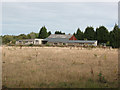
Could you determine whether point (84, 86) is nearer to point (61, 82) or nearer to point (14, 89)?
point (61, 82)

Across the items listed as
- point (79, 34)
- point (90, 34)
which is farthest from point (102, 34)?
point (79, 34)

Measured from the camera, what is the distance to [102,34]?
6244cm

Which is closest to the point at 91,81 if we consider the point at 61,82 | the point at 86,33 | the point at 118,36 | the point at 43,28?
the point at 61,82

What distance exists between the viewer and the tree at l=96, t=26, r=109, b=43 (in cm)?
6180

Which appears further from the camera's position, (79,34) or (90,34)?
(79,34)

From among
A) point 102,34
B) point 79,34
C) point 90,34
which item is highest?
point 79,34

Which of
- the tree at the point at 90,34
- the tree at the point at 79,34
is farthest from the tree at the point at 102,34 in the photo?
the tree at the point at 79,34

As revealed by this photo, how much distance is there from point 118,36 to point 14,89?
3844 cm

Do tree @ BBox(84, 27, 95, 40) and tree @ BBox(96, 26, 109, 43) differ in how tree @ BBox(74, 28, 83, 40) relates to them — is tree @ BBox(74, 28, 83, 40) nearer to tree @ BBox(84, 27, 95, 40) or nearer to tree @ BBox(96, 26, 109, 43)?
tree @ BBox(84, 27, 95, 40)

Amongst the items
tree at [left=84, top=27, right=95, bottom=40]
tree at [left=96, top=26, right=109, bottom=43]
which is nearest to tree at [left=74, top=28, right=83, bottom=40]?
tree at [left=84, top=27, right=95, bottom=40]

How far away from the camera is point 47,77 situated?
596 centimetres

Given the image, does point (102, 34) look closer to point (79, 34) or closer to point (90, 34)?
Result: point (90, 34)

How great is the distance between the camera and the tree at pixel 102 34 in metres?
61.8

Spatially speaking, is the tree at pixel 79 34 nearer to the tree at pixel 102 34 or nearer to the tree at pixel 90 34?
the tree at pixel 90 34
